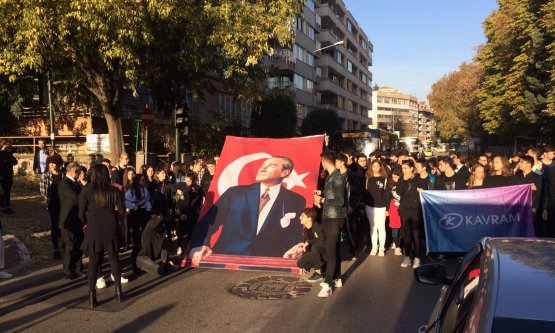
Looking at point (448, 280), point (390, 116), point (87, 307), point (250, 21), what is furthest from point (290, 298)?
point (390, 116)

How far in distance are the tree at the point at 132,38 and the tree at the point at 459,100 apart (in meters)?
39.0

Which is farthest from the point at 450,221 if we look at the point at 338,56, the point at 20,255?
the point at 338,56

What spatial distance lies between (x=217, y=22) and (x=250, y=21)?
0.96 metres

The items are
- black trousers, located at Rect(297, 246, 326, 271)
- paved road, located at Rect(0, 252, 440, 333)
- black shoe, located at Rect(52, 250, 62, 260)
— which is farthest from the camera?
black shoe, located at Rect(52, 250, 62, 260)

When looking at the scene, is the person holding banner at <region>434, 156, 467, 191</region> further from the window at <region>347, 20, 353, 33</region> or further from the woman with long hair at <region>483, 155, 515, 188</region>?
the window at <region>347, 20, 353, 33</region>

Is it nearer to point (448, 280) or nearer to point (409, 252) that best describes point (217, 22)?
point (409, 252)

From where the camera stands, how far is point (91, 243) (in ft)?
20.4

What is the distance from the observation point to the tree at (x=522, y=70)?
105ft

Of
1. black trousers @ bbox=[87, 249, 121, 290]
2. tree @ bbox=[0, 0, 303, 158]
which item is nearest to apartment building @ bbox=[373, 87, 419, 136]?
tree @ bbox=[0, 0, 303, 158]

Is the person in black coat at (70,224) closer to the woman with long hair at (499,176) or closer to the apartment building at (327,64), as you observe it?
the woman with long hair at (499,176)

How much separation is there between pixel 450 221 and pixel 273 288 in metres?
3.52

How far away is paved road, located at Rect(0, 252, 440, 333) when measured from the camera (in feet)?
17.9

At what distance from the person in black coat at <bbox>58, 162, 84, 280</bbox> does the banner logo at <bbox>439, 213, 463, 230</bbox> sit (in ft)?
19.5

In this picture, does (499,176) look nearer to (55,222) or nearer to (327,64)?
(55,222)
